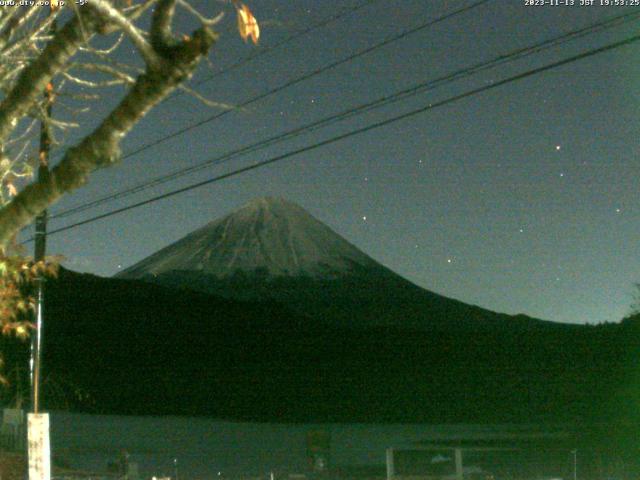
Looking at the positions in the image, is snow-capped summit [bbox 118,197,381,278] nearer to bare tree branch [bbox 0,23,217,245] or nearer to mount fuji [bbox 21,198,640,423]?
mount fuji [bbox 21,198,640,423]

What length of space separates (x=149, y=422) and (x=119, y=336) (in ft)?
91.2

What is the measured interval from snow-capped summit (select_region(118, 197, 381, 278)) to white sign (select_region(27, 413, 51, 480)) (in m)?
161

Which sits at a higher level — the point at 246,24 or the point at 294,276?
the point at 294,276

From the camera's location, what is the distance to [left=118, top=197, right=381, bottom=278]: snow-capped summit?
587 feet

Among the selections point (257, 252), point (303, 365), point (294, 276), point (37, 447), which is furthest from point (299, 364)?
point (257, 252)

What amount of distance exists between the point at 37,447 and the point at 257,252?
181 metres

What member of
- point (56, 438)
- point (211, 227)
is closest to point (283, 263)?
point (211, 227)

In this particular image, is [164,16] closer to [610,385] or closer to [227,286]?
[610,385]

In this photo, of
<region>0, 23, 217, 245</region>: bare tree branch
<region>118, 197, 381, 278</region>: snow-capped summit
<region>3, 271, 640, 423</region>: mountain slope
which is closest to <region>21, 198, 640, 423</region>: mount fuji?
<region>3, 271, 640, 423</region>: mountain slope

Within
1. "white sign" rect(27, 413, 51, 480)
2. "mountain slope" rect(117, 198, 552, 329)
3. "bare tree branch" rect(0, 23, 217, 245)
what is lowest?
"white sign" rect(27, 413, 51, 480)

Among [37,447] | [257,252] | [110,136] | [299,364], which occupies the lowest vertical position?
[37,447]

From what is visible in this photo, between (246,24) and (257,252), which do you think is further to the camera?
(257,252)

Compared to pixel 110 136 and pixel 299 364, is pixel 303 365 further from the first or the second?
pixel 110 136

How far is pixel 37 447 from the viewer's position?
40.7 feet
